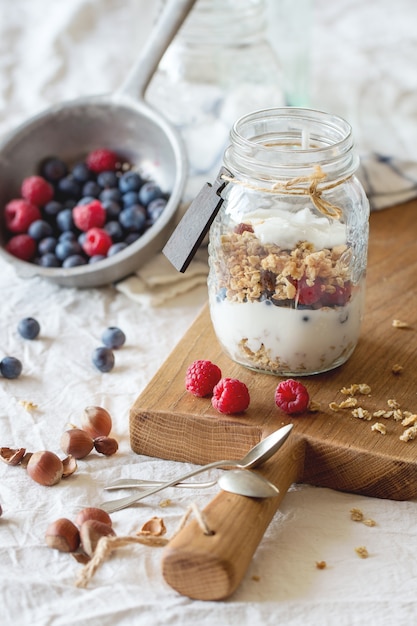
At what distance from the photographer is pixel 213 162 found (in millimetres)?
1762

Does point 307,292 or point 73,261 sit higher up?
point 307,292

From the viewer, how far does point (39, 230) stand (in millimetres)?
1583

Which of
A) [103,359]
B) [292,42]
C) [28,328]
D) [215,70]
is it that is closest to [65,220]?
[28,328]

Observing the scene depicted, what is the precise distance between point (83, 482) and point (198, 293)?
1.78ft

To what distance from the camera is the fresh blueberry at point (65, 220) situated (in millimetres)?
1602

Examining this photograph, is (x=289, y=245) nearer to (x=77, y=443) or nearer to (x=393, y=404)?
(x=393, y=404)

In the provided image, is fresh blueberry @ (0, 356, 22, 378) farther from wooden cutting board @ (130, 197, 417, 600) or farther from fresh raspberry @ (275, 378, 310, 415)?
fresh raspberry @ (275, 378, 310, 415)

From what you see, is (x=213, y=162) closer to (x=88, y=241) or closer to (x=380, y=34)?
(x=88, y=241)

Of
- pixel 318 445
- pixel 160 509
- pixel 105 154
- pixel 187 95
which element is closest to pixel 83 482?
pixel 160 509

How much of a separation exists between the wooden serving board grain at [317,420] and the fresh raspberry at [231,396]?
12mm

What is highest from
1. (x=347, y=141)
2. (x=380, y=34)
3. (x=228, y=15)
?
(x=347, y=141)

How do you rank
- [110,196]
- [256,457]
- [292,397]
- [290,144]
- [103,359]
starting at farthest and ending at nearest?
[110,196]
[103,359]
[290,144]
[292,397]
[256,457]

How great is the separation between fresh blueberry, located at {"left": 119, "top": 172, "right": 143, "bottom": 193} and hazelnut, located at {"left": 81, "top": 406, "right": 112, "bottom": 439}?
59 cm

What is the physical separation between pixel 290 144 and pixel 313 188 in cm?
15
